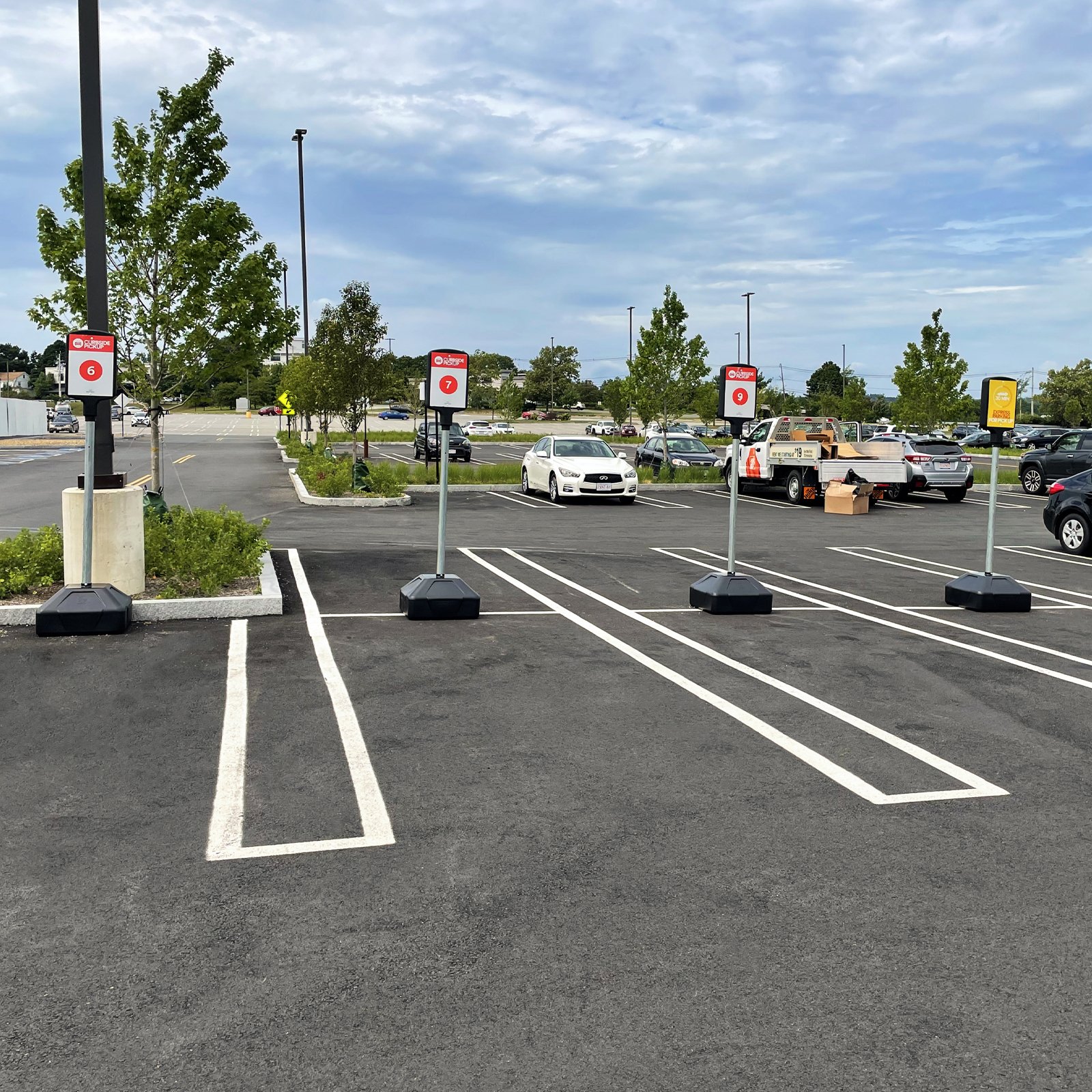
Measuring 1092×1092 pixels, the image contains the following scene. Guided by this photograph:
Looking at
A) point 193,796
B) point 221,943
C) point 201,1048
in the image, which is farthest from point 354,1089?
point 193,796

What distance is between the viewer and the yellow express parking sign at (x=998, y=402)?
34.9 ft

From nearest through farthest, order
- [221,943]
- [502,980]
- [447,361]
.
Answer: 1. [502,980]
2. [221,943]
3. [447,361]

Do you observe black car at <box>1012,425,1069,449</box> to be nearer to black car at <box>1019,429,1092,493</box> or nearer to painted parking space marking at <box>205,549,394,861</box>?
black car at <box>1019,429,1092,493</box>

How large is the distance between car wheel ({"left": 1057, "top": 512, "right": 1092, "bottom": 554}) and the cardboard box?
692 centimetres

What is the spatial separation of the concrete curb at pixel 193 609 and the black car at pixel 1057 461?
24.1 m

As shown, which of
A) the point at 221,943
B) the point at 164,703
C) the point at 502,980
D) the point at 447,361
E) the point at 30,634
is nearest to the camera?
the point at 502,980

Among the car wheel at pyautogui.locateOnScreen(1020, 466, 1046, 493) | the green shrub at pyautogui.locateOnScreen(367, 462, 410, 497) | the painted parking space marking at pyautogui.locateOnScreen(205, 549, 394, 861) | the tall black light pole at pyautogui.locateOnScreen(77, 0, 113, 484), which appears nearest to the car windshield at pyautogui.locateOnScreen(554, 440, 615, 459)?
the green shrub at pyautogui.locateOnScreen(367, 462, 410, 497)

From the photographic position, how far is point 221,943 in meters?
3.76

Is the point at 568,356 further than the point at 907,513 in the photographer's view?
Yes

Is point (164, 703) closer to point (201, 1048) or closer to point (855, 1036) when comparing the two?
point (201, 1048)

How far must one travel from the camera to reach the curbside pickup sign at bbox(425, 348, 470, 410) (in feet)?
31.5

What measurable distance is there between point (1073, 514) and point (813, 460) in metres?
9.74

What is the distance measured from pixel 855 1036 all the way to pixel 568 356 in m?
127

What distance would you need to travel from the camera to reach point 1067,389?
81.3 m
